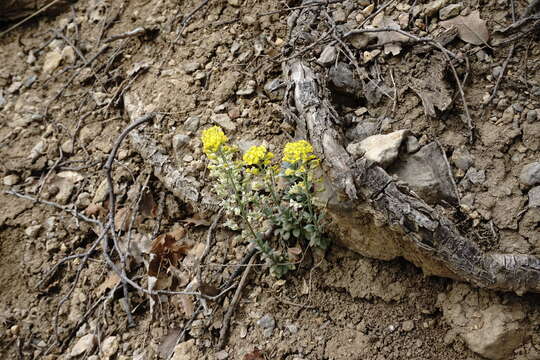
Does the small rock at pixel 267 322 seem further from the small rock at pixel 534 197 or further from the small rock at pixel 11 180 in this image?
the small rock at pixel 11 180

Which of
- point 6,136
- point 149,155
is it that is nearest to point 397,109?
point 149,155

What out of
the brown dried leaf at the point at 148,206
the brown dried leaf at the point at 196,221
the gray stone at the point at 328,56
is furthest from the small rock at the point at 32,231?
the gray stone at the point at 328,56

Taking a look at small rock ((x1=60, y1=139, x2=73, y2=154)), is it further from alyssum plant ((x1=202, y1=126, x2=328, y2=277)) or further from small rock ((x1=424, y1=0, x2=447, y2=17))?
small rock ((x1=424, y1=0, x2=447, y2=17))

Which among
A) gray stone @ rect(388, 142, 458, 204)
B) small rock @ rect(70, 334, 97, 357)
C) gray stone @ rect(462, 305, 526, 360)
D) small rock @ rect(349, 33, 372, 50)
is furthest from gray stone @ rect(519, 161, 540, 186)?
small rock @ rect(70, 334, 97, 357)

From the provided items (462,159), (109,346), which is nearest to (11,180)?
(109,346)

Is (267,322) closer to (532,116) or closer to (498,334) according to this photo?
(498,334)

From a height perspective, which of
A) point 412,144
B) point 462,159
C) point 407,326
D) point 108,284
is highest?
point 412,144
